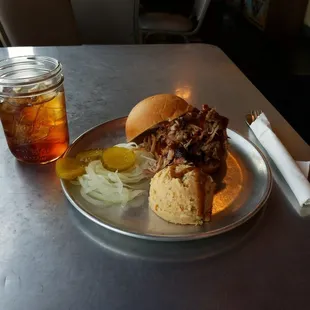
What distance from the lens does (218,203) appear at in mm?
741

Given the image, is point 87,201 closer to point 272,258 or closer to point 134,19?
point 272,258

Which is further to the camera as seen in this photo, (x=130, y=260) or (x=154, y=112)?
(x=154, y=112)

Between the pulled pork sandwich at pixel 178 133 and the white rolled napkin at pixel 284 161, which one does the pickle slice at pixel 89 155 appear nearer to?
the pulled pork sandwich at pixel 178 133

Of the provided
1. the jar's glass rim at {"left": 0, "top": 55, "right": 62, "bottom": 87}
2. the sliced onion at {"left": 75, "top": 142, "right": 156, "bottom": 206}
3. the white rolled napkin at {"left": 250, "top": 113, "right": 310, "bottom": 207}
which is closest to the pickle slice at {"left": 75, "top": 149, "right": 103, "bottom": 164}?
the sliced onion at {"left": 75, "top": 142, "right": 156, "bottom": 206}

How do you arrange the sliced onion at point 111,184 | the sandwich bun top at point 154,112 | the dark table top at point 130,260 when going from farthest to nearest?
the sandwich bun top at point 154,112, the sliced onion at point 111,184, the dark table top at point 130,260

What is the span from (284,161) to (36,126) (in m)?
0.46

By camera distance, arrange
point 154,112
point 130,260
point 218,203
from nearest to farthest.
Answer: point 130,260, point 218,203, point 154,112

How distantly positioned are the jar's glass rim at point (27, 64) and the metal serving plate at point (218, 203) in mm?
147

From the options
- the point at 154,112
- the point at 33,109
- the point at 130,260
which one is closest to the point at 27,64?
the point at 33,109

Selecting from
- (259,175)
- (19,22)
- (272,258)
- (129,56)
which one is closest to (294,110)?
(129,56)

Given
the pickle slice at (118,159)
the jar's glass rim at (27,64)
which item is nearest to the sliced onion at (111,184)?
the pickle slice at (118,159)

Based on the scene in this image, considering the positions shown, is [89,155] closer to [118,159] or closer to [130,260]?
[118,159]

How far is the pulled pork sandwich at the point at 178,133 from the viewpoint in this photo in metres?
0.80

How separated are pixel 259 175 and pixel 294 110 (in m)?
1.74
